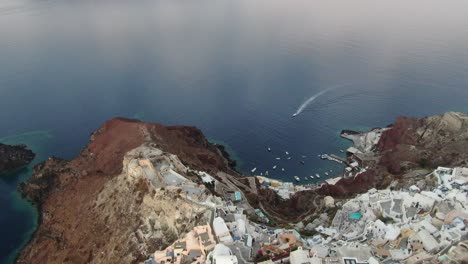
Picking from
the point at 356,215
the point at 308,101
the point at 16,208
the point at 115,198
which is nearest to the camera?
the point at 356,215

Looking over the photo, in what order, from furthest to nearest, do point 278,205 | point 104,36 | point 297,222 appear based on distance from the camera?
point 104,36 → point 278,205 → point 297,222

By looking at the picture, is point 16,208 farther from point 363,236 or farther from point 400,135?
point 400,135

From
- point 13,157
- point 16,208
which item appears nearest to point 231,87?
point 13,157

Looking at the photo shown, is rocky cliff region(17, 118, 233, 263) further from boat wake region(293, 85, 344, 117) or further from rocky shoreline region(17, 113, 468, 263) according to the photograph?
boat wake region(293, 85, 344, 117)

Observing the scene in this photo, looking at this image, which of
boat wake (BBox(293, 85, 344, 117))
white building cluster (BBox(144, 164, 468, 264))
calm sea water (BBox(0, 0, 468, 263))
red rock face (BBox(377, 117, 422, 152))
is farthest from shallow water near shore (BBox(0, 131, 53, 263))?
red rock face (BBox(377, 117, 422, 152))

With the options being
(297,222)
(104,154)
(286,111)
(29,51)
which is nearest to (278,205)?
(297,222)

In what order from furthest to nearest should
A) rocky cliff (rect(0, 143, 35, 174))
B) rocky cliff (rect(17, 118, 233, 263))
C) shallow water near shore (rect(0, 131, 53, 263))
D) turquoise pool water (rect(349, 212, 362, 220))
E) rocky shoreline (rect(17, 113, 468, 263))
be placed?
rocky cliff (rect(0, 143, 35, 174)) < shallow water near shore (rect(0, 131, 53, 263)) < rocky shoreline (rect(17, 113, 468, 263)) < turquoise pool water (rect(349, 212, 362, 220)) < rocky cliff (rect(17, 118, 233, 263))

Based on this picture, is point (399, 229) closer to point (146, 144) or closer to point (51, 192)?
point (146, 144)
